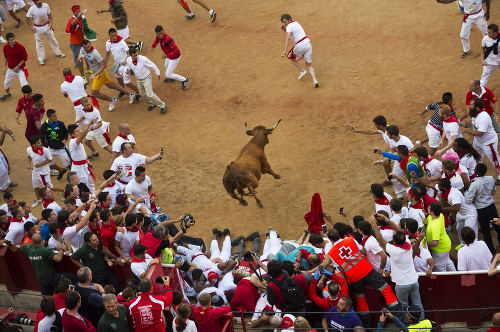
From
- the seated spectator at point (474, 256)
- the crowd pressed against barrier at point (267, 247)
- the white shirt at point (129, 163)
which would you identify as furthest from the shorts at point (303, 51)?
the seated spectator at point (474, 256)

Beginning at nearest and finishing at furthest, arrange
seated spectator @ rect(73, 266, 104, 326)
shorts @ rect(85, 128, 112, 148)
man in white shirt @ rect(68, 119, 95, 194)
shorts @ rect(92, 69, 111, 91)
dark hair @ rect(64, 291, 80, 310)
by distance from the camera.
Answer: dark hair @ rect(64, 291, 80, 310) → seated spectator @ rect(73, 266, 104, 326) → man in white shirt @ rect(68, 119, 95, 194) → shorts @ rect(85, 128, 112, 148) → shorts @ rect(92, 69, 111, 91)

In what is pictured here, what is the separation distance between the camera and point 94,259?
10.1 m

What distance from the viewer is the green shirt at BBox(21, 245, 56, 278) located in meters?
10.1

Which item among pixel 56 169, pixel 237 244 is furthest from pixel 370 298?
pixel 56 169

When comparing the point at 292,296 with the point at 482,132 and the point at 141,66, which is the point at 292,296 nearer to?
the point at 482,132

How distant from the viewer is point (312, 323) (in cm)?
953

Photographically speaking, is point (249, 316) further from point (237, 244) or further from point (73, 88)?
point (73, 88)

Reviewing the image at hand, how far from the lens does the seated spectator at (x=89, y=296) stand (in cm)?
918

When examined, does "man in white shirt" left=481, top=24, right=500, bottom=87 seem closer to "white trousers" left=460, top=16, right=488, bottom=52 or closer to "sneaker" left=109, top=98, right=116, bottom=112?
"white trousers" left=460, top=16, right=488, bottom=52

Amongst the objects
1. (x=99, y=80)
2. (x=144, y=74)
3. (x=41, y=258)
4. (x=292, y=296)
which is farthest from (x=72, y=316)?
(x=99, y=80)

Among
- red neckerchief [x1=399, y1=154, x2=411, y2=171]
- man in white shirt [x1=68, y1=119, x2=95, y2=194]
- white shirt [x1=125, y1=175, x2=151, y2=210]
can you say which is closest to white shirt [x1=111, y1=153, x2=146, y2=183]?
white shirt [x1=125, y1=175, x2=151, y2=210]

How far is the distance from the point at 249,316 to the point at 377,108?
7.26 m

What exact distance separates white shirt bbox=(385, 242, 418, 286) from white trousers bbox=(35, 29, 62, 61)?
550 inches

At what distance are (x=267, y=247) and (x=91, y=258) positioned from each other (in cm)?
324
